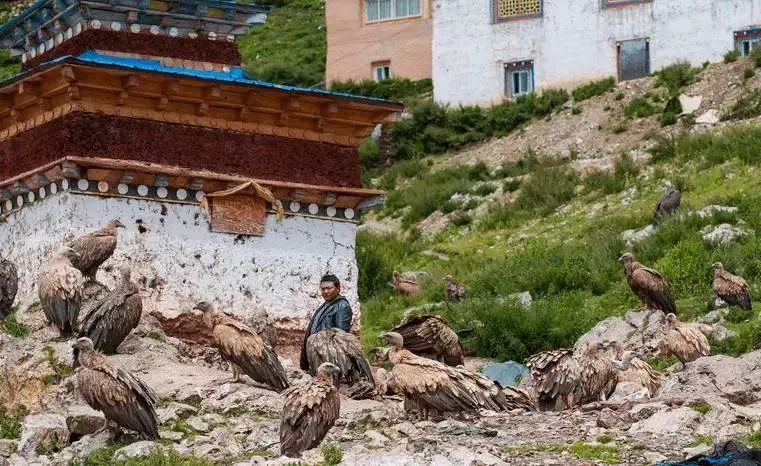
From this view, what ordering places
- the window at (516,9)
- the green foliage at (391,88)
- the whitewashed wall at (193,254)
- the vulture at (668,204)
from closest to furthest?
the whitewashed wall at (193,254) < the vulture at (668,204) < the window at (516,9) < the green foliage at (391,88)

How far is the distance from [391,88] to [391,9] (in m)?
2.52

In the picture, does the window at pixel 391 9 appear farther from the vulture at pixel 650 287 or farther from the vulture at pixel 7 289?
the vulture at pixel 7 289

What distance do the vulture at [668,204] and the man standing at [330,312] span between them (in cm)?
1337

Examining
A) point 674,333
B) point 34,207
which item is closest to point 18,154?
point 34,207

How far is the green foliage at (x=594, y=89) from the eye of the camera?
46312 millimetres

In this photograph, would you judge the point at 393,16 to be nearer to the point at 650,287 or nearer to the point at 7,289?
the point at 650,287

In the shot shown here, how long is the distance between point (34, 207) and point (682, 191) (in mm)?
16949

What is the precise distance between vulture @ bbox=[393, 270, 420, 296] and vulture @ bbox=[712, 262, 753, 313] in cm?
770

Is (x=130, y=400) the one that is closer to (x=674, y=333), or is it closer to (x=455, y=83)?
(x=674, y=333)

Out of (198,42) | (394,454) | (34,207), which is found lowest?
(394,454)

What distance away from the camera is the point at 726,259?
3039 cm

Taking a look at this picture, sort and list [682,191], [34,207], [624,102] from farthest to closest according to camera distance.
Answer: [624,102], [682,191], [34,207]

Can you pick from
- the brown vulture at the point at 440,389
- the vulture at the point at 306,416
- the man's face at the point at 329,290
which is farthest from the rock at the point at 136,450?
the man's face at the point at 329,290

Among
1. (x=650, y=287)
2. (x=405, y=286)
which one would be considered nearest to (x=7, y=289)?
(x=650, y=287)
